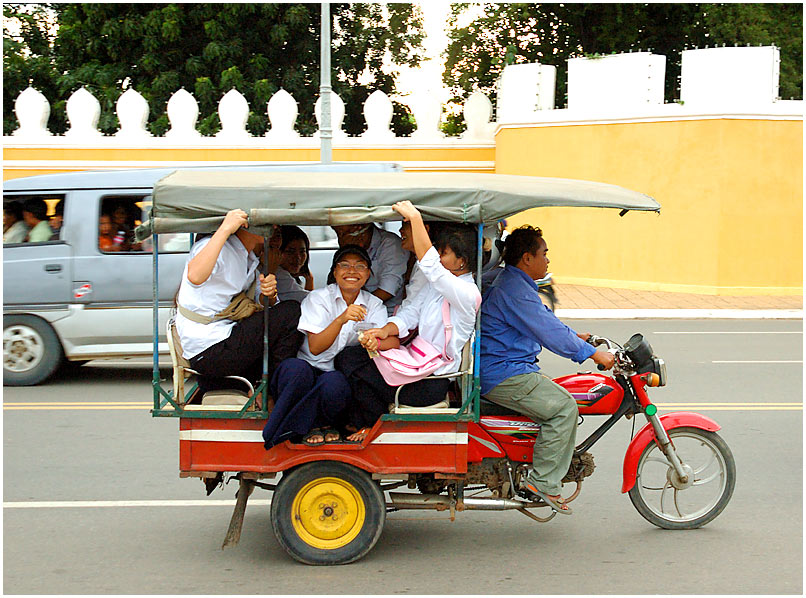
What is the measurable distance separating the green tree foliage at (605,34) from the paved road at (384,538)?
18355mm

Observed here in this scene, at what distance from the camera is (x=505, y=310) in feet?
16.2

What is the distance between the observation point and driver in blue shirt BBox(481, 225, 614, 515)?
4.84 metres

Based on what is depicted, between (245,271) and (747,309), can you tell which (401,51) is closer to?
(747,309)

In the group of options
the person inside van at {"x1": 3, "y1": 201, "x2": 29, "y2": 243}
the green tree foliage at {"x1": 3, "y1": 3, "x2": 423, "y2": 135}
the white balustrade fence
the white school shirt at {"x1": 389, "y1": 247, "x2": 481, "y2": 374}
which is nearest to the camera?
the white school shirt at {"x1": 389, "y1": 247, "x2": 481, "y2": 374}

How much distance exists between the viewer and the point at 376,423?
4699 millimetres

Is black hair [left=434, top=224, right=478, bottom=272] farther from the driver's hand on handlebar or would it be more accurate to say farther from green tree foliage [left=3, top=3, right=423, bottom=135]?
green tree foliage [left=3, top=3, right=423, bottom=135]

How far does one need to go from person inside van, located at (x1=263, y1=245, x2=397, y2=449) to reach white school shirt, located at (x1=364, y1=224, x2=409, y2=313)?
1.78 ft

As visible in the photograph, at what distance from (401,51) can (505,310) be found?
24043 mm

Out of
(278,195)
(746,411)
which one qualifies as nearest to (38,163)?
(746,411)

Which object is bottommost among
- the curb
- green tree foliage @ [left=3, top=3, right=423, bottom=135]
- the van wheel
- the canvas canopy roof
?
the curb

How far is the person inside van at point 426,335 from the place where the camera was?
463 centimetres

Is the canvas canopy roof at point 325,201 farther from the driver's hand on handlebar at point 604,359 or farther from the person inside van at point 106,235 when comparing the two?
the person inside van at point 106,235

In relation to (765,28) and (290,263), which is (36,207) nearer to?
(290,263)

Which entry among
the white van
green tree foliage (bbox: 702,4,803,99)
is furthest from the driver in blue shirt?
green tree foliage (bbox: 702,4,803,99)
